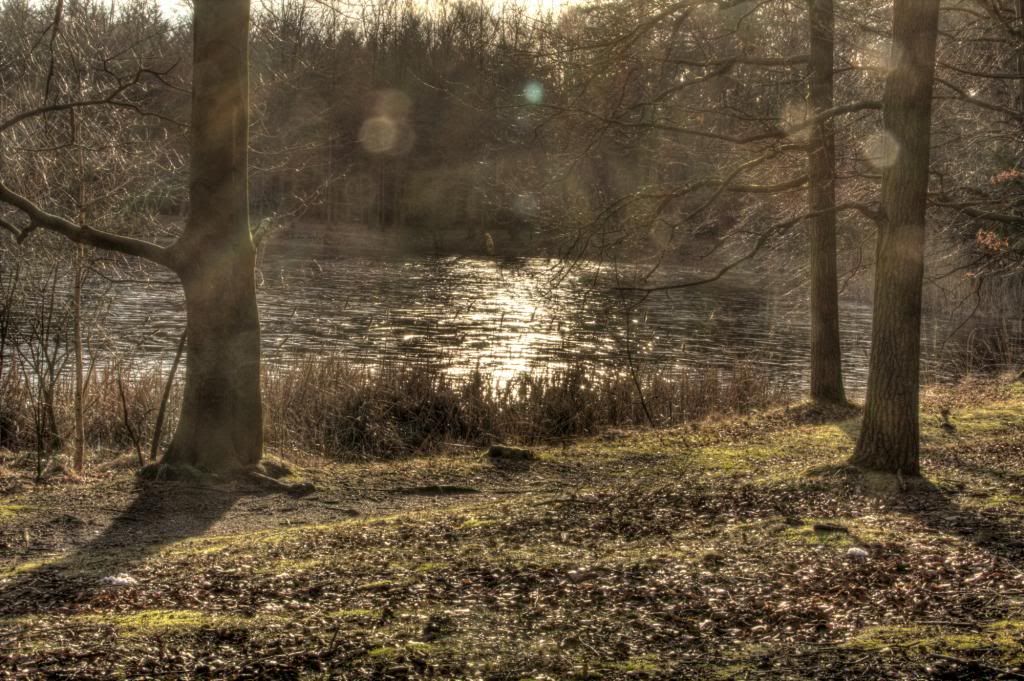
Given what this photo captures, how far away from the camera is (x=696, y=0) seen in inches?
391

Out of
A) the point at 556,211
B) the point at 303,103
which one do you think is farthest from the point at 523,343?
the point at 303,103

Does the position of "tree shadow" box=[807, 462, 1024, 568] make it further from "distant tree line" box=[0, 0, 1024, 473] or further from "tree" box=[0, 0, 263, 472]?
"tree" box=[0, 0, 263, 472]

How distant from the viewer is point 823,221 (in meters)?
13.1

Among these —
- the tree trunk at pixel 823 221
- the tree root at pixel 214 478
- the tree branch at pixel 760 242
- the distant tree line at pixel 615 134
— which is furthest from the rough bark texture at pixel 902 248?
the tree root at pixel 214 478

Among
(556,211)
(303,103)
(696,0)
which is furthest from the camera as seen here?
(303,103)

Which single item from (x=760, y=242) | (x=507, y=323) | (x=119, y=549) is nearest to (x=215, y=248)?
(x=119, y=549)

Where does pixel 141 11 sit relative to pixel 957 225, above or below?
above

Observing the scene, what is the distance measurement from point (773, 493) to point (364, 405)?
239 inches

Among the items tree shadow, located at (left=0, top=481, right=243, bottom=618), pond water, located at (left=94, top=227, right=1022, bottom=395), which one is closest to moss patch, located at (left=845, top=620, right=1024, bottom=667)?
tree shadow, located at (left=0, top=481, right=243, bottom=618)

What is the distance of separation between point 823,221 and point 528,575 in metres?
8.83

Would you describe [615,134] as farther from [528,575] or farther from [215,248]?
[528,575]

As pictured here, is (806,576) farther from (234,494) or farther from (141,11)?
(141,11)

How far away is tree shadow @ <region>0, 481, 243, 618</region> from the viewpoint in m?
5.29

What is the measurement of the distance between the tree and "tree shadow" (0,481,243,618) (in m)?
0.49
